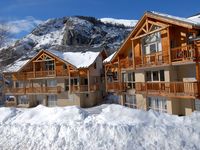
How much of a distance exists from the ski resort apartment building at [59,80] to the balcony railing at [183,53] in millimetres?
15446

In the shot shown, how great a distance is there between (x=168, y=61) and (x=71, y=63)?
17.0 m

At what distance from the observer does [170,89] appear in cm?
2008

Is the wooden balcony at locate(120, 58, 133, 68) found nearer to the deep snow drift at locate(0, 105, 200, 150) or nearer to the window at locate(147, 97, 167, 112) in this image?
the window at locate(147, 97, 167, 112)

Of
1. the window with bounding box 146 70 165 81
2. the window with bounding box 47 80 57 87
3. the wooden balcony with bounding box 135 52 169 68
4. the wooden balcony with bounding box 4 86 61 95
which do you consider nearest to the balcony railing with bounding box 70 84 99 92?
the wooden balcony with bounding box 4 86 61 95

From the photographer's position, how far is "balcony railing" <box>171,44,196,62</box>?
17750 millimetres

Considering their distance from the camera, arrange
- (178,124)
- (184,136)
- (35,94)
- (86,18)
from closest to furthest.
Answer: (184,136) → (178,124) → (35,94) → (86,18)

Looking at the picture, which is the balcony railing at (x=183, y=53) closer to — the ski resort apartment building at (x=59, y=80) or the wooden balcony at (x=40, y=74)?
the ski resort apartment building at (x=59, y=80)

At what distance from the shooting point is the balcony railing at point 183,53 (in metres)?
17.8

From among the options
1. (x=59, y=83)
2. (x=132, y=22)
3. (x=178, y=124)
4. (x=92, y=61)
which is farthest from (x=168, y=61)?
(x=132, y=22)

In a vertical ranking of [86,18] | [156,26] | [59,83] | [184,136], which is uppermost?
[86,18]

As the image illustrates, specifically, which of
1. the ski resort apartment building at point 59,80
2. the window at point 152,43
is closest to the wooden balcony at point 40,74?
the ski resort apartment building at point 59,80

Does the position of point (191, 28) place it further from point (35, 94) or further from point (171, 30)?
point (35, 94)

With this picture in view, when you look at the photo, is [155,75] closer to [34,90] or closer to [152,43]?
[152,43]

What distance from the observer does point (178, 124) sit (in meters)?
16.0
